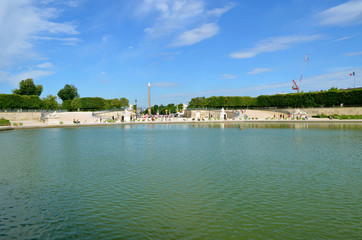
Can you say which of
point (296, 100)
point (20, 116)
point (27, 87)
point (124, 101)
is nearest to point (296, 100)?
point (296, 100)

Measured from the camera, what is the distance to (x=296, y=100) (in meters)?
74.4

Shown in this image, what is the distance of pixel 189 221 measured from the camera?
6.69 m

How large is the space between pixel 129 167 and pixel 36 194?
4.49m

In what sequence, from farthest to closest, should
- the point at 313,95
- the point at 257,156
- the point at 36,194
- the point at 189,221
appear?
the point at 313,95
the point at 257,156
the point at 36,194
the point at 189,221

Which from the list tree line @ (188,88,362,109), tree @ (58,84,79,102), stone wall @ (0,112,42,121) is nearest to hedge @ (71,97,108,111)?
tree @ (58,84,79,102)

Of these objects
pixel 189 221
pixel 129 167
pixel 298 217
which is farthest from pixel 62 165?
pixel 298 217

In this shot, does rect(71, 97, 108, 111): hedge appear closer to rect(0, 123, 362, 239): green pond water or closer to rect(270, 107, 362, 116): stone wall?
rect(270, 107, 362, 116): stone wall

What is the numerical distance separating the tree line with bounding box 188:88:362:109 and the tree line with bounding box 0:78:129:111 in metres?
37.0

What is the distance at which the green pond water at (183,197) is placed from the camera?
624 cm

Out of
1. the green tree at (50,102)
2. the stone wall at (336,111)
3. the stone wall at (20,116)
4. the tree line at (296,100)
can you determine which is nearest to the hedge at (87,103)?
the green tree at (50,102)

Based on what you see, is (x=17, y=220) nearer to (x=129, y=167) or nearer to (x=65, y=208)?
(x=65, y=208)

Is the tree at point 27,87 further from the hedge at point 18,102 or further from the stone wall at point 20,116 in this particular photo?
the stone wall at point 20,116

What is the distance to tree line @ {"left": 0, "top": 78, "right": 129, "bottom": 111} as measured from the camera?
62812mm

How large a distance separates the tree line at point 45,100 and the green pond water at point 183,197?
5710 centimetres
